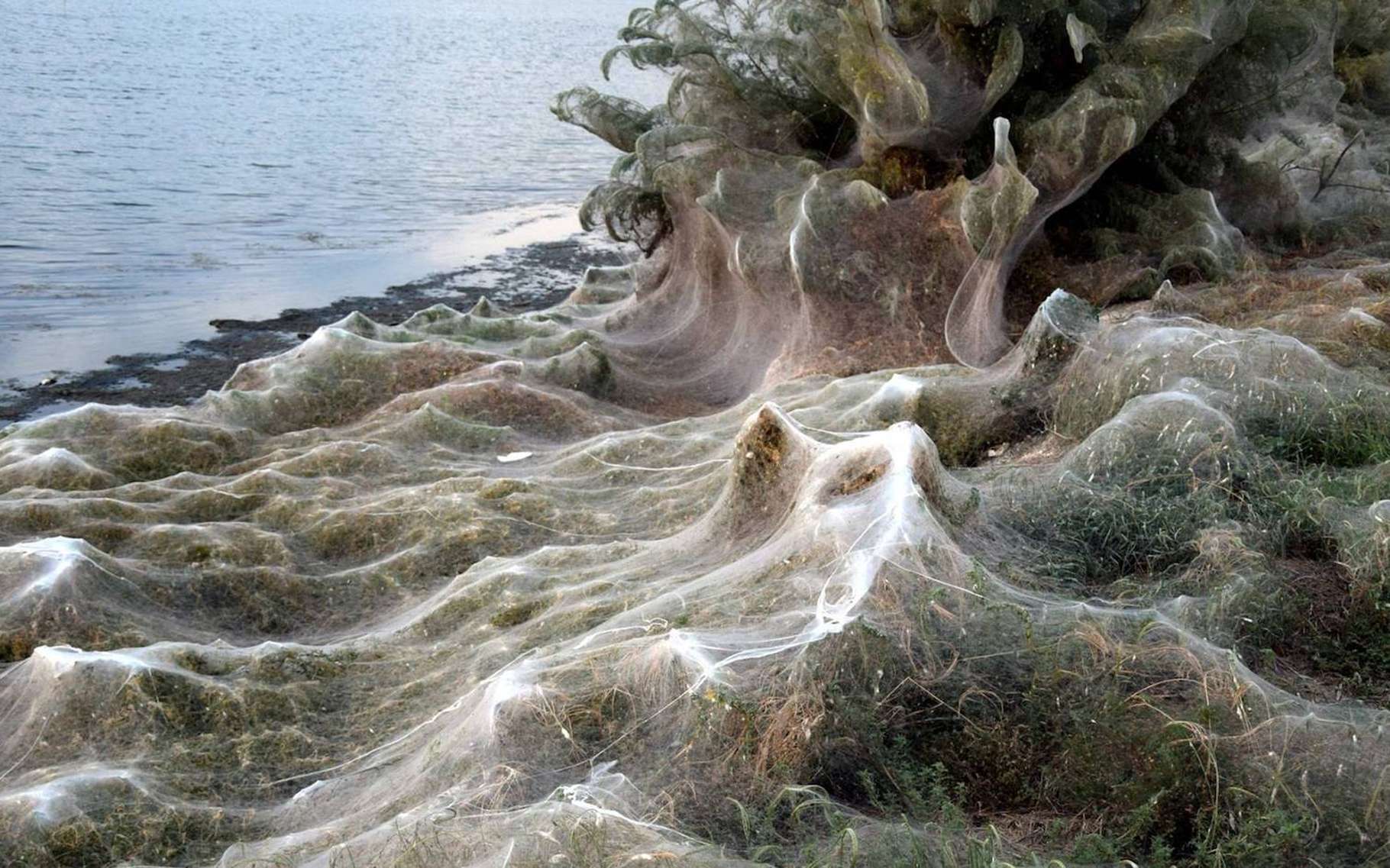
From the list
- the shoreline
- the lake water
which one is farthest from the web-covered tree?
the lake water

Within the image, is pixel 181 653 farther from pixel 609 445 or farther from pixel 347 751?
pixel 609 445

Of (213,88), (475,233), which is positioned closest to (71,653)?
(475,233)

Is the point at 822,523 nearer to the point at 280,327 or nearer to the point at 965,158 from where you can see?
the point at 965,158

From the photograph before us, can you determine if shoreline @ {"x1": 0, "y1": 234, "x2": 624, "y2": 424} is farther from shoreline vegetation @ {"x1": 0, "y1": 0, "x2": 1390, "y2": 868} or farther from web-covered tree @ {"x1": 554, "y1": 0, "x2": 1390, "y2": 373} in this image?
web-covered tree @ {"x1": 554, "y1": 0, "x2": 1390, "y2": 373}

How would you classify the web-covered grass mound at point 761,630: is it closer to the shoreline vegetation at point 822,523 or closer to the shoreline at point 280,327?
the shoreline vegetation at point 822,523

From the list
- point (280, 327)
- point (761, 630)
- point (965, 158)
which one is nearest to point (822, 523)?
point (761, 630)

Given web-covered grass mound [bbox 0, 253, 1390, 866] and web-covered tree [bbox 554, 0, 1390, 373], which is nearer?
web-covered grass mound [bbox 0, 253, 1390, 866]

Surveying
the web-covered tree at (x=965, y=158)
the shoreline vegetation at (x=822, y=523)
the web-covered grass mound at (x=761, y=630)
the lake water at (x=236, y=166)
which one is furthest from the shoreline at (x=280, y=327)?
the web-covered grass mound at (x=761, y=630)

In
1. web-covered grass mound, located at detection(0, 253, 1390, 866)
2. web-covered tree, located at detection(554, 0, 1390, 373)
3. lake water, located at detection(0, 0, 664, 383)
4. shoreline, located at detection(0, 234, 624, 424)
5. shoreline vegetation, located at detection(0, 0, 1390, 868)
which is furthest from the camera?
lake water, located at detection(0, 0, 664, 383)

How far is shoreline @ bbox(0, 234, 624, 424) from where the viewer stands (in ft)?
41.8

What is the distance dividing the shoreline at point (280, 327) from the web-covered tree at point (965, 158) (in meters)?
4.40

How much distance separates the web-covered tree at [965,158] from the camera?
9.80 metres

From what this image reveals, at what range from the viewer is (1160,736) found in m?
3.91

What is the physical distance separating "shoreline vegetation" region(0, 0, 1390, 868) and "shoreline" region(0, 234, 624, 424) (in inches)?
123
